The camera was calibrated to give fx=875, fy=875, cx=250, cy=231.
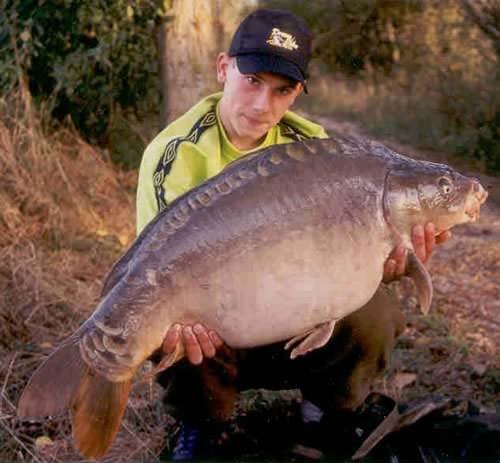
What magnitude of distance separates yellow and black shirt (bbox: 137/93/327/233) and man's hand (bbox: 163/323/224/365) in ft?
1.41

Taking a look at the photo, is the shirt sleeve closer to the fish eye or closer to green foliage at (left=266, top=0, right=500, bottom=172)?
the fish eye

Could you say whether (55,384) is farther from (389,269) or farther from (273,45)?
(273,45)

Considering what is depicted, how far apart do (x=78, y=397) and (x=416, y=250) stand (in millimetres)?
769

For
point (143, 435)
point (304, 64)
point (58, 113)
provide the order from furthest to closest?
point (58, 113)
point (143, 435)
point (304, 64)

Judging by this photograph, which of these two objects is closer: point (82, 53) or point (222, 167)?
point (222, 167)

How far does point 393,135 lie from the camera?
7.86 metres

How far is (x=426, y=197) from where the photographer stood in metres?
1.85

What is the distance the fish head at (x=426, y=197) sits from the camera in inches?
72.0

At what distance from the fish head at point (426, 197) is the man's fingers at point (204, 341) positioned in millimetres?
449

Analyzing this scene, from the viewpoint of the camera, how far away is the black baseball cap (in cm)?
216

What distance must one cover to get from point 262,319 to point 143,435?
0.89m

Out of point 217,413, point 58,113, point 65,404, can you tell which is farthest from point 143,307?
point 58,113

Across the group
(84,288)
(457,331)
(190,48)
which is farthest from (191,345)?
(190,48)

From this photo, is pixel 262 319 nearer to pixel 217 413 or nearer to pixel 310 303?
pixel 310 303
